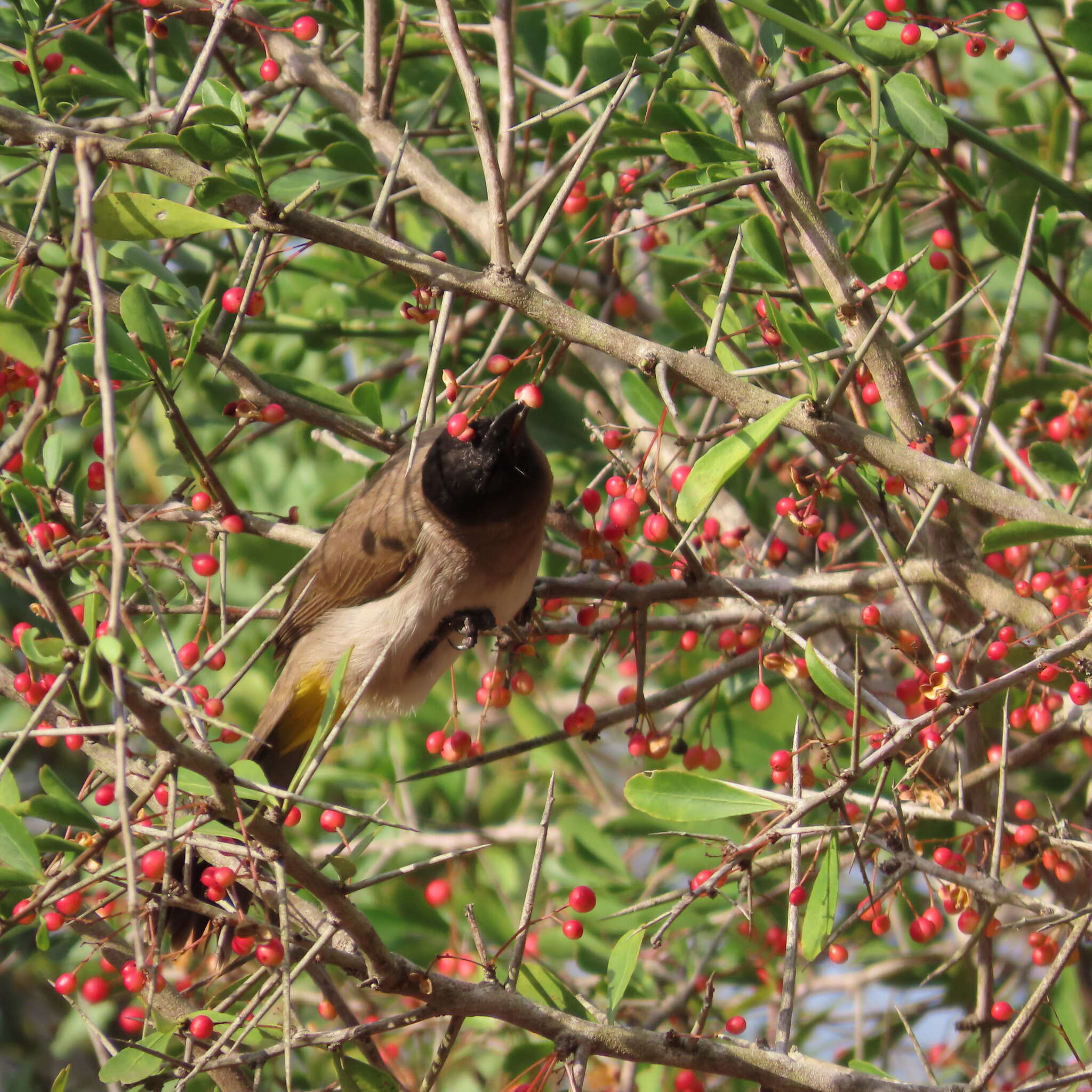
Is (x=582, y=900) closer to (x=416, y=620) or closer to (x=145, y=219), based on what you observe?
(x=416, y=620)

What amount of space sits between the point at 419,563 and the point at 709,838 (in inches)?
66.3

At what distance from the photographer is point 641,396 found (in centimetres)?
275

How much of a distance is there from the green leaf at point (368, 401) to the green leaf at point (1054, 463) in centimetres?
141

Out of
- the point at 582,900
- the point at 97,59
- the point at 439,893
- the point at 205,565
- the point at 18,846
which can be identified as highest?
the point at 97,59

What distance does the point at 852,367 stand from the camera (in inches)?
78.5

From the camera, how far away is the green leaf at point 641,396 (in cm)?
273

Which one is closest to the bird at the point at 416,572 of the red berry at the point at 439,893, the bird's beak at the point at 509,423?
the bird's beak at the point at 509,423

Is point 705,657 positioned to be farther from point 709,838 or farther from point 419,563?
point 709,838

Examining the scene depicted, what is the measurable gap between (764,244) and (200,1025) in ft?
5.86

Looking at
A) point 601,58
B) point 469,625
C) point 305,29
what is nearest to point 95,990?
point 469,625

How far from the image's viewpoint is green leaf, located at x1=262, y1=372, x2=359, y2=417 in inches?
119

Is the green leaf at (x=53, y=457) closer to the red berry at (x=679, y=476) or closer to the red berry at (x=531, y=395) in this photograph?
the red berry at (x=531, y=395)

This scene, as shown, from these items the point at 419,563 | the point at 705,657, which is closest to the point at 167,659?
the point at 419,563

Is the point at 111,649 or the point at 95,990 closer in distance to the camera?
the point at 111,649
